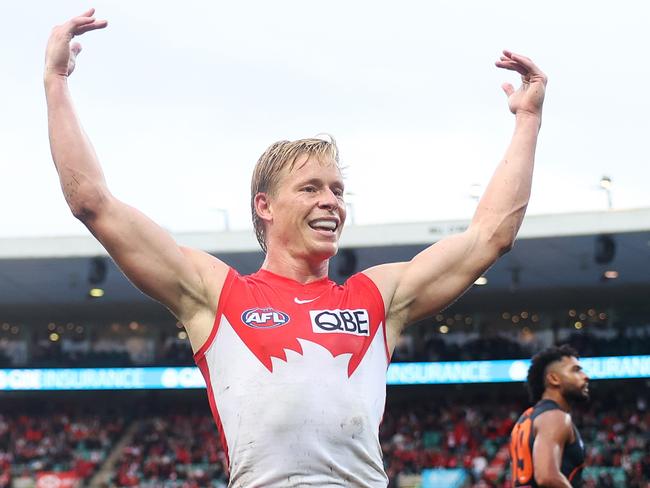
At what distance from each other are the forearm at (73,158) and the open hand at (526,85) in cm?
136

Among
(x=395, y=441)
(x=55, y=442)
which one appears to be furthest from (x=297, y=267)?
(x=55, y=442)

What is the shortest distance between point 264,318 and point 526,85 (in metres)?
1.23

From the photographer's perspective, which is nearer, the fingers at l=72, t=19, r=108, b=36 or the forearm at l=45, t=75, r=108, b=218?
the forearm at l=45, t=75, r=108, b=218

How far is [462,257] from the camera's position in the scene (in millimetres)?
3170

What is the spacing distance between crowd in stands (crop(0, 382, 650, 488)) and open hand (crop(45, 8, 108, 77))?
2024cm

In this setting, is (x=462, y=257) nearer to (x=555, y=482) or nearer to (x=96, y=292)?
(x=555, y=482)

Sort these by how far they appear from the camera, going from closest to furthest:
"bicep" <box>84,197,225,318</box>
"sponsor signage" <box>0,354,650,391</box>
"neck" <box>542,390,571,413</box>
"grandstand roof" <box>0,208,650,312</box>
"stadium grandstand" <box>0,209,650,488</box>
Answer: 1. "bicep" <box>84,197,225,318</box>
2. "neck" <box>542,390,571,413</box>
3. "grandstand roof" <box>0,208,650,312</box>
4. "stadium grandstand" <box>0,209,650,488</box>
5. "sponsor signage" <box>0,354,650,391</box>

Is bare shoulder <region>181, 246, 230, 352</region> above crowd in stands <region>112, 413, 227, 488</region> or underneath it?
above

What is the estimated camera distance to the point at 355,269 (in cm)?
2416

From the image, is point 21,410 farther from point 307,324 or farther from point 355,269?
point 307,324

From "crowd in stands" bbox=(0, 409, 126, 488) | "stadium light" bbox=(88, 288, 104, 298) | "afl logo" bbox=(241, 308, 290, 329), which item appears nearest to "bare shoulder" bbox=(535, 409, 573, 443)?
"afl logo" bbox=(241, 308, 290, 329)

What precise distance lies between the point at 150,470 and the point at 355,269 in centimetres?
742

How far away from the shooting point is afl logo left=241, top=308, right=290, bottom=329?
2.93 m

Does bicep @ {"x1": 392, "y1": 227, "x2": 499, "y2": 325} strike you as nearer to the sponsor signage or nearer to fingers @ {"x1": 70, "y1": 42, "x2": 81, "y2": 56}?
fingers @ {"x1": 70, "y1": 42, "x2": 81, "y2": 56}
